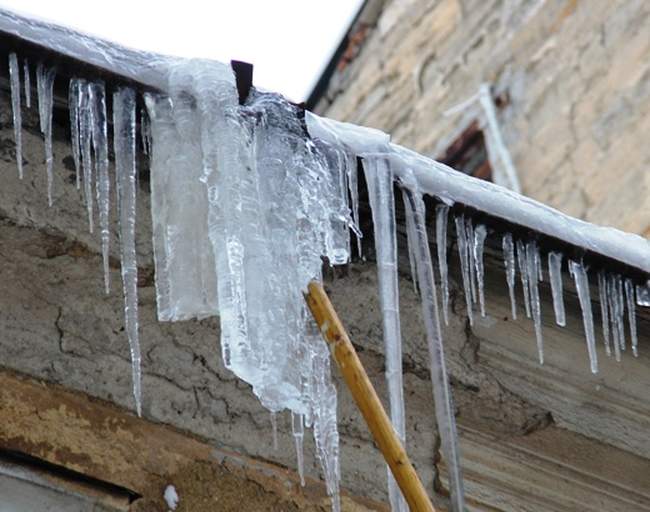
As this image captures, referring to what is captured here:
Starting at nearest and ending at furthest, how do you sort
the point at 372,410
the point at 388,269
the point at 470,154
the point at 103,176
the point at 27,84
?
the point at 372,410 < the point at 27,84 < the point at 103,176 < the point at 388,269 < the point at 470,154

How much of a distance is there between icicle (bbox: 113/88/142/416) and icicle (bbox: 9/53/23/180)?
139 millimetres

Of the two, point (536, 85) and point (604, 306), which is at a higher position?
point (536, 85)

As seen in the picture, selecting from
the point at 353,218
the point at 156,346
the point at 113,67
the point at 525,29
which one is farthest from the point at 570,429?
the point at 525,29

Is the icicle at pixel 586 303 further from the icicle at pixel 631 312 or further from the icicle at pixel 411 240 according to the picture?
the icicle at pixel 411 240

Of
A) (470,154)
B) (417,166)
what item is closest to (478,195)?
(417,166)

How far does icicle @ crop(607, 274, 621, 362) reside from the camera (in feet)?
8.86

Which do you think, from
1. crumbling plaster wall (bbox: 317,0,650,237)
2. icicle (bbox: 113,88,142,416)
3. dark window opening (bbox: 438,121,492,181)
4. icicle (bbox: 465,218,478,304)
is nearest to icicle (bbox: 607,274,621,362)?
icicle (bbox: 465,218,478,304)

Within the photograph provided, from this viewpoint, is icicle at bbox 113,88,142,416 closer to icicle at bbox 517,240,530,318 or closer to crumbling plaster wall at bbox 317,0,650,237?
icicle at bbox 517,240,530,318

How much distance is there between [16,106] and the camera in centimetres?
232

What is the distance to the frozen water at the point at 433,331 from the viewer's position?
250 cm

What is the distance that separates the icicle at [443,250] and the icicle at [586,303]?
0.70 ft

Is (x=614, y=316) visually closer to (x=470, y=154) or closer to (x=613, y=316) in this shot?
(x=613, y=316)

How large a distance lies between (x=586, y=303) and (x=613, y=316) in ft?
0.17

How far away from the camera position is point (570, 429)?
273 cm
